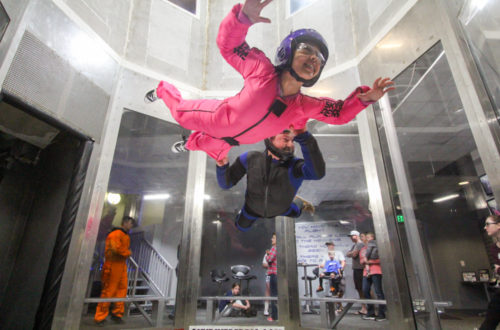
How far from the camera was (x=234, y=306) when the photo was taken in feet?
11.0

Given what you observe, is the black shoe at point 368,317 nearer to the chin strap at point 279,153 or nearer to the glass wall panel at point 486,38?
the chin strap at point 279,153

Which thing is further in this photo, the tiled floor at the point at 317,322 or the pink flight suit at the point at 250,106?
the tiled floor at the point at 317,322

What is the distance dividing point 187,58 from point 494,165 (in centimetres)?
397

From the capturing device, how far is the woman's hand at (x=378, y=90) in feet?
5.73

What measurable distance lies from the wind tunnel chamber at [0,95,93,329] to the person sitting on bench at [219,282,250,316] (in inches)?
69.3

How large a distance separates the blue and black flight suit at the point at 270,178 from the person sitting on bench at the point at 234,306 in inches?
47.4

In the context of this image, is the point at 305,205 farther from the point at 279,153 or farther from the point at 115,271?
the point at 115,271

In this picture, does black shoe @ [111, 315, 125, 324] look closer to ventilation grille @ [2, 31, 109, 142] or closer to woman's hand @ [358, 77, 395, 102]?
ventilation grille @ [2, 31, 109, 142]

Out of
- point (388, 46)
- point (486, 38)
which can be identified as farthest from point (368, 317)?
point (388, 46)

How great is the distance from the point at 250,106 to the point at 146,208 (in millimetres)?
2309

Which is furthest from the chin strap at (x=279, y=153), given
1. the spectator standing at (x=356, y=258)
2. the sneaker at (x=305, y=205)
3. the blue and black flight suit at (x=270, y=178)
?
the spectator standing at (x=356, y=258)

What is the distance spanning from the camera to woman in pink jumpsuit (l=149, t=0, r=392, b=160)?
5.52 feet

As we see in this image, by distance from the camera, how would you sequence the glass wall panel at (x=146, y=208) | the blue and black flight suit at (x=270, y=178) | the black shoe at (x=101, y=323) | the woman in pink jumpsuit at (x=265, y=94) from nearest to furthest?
the woman in pink jumpsuit at (x=265, y=94) → the blue and black flight suit at (x=270, y=178) → the black shoe at (x=101, y=323) → the glass wall panel at (x=146, y=208)

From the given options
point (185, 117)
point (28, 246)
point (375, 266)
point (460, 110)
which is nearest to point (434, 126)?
point (460, 110)
